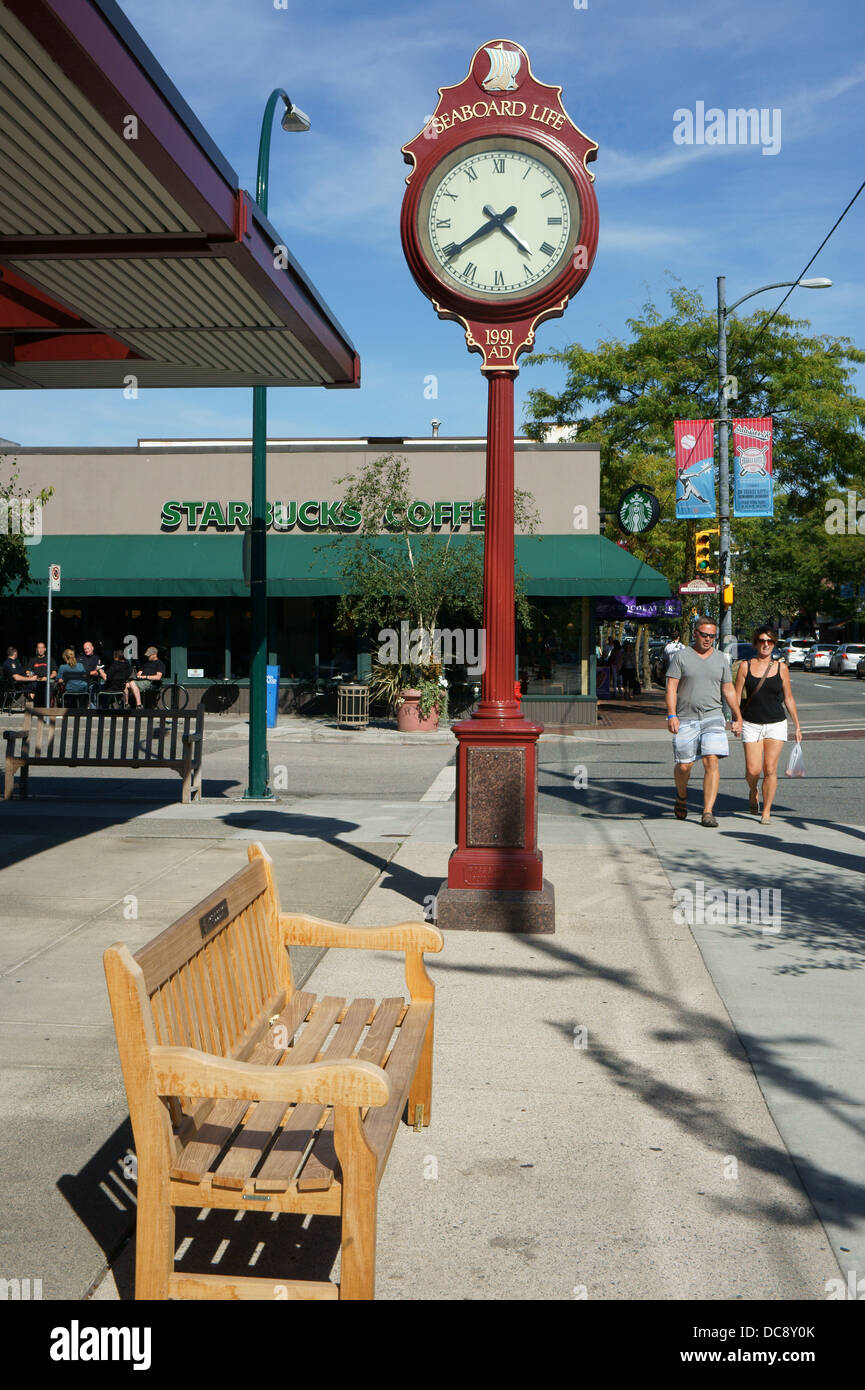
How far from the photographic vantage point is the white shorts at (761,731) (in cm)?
1077

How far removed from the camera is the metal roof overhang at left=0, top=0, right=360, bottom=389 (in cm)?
511

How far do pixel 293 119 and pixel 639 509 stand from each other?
15768 millimetres

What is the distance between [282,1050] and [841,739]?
18.6 metres

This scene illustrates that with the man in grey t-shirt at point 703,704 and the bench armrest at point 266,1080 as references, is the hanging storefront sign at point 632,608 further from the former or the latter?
the bench armrest at point 266,1080

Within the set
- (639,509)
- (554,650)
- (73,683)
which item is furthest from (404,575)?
(639,509)

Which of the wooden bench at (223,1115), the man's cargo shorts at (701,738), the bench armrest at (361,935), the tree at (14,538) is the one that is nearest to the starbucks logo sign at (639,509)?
the tree at (14,538)

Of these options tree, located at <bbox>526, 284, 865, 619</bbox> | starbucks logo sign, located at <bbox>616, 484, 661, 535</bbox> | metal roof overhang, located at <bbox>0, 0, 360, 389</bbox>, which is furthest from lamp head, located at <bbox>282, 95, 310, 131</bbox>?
tree, located at <bbox>526, 284, 865, 619</bbox>

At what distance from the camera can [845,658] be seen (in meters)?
56.6

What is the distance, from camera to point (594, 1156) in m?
3.94

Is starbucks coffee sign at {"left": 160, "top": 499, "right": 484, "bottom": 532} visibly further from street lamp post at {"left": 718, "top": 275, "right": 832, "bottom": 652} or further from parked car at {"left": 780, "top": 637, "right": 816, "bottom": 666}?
parked car at {"left": 780, "top": 637, "right": 816, "bottom": 666}

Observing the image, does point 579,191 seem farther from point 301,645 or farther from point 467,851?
point 301,645

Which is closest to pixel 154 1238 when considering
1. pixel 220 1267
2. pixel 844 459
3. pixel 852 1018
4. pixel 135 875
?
pixel 220 1267

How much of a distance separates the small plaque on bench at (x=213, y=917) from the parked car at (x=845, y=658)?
55.5 m

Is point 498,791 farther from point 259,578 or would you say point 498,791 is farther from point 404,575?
point 404,575
